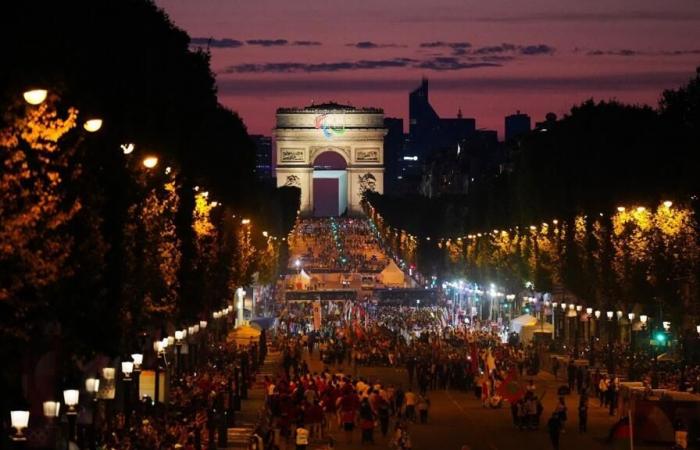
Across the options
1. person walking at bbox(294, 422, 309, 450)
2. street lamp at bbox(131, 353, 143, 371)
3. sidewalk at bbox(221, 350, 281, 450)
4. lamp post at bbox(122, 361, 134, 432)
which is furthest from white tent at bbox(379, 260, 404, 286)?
person walking at bbox(294, 422, 309, 450)

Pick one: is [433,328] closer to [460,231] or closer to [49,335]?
[460,231]

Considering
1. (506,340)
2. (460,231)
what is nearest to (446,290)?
(460,231)

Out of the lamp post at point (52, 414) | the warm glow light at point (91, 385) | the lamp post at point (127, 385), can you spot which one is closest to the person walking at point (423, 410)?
the lamp post at point (127, 385)

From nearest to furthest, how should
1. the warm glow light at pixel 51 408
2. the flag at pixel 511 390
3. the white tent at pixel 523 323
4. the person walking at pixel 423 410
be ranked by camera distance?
the warm glow light at pixel 51 408 < the flag at pixel 511 390 < the person walking at pixel 423 410 < the white tent at pixel 523 323

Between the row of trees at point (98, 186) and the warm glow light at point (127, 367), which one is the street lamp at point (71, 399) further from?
the warm glow light at point (127, 367)

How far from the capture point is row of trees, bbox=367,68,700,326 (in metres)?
62.2

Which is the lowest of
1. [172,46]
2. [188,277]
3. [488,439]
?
[488,439]

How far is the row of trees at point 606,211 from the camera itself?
62.2m

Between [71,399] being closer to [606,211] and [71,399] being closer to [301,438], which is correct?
[301,438]

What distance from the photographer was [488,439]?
43.6 meters

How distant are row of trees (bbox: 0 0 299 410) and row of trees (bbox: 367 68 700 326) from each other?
46.0 feet

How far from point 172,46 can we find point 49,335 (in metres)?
Result: 31.8

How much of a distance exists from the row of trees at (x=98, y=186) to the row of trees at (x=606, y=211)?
14032mm

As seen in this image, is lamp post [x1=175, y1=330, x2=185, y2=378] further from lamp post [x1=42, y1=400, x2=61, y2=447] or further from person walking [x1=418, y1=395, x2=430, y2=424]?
lamp post [x1=42, y1=400, x2=61, y2=447]
